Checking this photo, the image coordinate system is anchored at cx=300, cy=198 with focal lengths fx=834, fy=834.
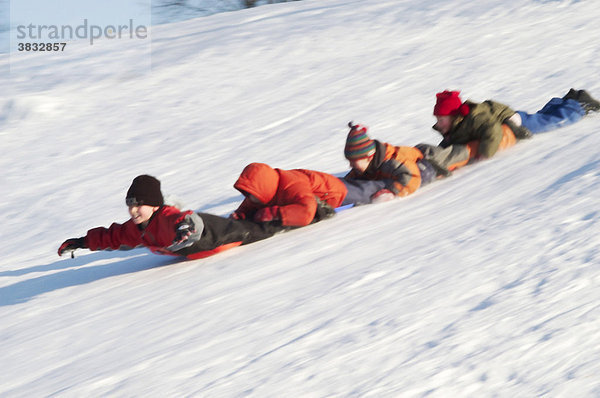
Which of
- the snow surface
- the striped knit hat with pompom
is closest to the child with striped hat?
the striped knit hat with pompom

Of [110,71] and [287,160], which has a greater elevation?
[110,71]

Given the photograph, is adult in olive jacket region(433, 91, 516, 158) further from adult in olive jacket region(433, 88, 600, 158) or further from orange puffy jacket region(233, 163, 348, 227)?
orange puffy jacket region(233, 163, 348, 227)

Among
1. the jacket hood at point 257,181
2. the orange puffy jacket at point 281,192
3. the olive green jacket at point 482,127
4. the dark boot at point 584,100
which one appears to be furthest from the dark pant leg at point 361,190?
the dark boot at point 584,100

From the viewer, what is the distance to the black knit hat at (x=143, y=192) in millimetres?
4000

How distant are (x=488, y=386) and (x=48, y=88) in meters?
8.15

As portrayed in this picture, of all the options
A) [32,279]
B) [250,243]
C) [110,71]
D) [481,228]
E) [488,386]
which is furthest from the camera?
[110,71]

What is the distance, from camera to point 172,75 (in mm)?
9664

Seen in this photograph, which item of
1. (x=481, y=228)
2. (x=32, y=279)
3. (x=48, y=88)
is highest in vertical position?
(x=48, y=88)

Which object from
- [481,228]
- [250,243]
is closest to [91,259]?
[250,243]

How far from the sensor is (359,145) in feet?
15.6

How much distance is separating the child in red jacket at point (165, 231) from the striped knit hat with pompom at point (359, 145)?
0.76m

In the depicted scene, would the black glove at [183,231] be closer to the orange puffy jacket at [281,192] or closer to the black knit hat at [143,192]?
the black knit hat at [143,192]

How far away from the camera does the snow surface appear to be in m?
2.51

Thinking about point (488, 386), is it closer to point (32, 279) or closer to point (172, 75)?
point (32, 279)
